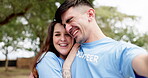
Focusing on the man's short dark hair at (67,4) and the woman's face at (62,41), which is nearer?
the man's short dark hair at (67,4)

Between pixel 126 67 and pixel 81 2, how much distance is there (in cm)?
70

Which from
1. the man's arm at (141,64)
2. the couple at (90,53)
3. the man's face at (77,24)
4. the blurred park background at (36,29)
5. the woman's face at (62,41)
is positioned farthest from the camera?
the blurred park background at (36,29)

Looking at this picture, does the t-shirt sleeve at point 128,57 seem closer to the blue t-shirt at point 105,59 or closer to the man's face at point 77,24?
the blue t-shirt at point 105,59

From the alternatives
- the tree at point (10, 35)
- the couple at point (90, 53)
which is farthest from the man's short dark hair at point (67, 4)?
the tree at point (10, 35)

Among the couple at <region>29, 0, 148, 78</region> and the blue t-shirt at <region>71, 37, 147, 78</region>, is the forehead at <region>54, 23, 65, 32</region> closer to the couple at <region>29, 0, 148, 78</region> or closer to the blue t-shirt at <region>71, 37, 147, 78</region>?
the couple at <region>29, 0, 148, 78</region>

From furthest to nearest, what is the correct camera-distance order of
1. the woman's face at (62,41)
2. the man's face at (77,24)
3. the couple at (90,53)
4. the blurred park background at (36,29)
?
the blurred park background at (36,29)
the woman's face at (62,41)
the man's face at (77,24)
the couple at (90,53)

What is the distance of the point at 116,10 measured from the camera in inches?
567

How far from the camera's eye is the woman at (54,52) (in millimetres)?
1534

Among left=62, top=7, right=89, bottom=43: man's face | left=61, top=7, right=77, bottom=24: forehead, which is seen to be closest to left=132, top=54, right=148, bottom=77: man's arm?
left=62, top=7, right=89, bottom=43: man's face

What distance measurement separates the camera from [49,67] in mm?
1542

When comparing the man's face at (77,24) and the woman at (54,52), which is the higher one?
the man's face at (77,24)

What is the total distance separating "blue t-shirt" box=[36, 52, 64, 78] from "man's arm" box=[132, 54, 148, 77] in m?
0.63

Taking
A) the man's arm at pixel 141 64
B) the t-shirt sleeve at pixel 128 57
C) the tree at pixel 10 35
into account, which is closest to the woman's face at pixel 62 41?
the t-shirt sleeve at pixel 128 57

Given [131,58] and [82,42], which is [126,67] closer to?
[131,58]
